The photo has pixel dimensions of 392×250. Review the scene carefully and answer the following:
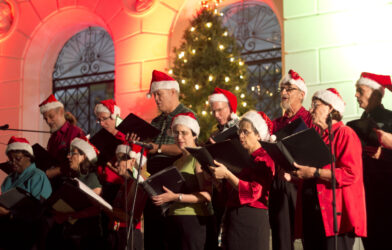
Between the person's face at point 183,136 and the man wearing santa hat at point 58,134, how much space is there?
5.70 feet

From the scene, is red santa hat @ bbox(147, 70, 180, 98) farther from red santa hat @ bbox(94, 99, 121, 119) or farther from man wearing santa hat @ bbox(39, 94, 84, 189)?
man wearing santa hat @ bbox(39, 94, 84, 189)

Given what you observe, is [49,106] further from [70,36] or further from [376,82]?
→ [70,36]

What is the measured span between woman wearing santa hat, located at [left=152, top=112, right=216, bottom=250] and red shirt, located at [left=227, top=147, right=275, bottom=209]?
0.29m

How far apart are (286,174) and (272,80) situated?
13.9 ft

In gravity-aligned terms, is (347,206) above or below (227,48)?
below

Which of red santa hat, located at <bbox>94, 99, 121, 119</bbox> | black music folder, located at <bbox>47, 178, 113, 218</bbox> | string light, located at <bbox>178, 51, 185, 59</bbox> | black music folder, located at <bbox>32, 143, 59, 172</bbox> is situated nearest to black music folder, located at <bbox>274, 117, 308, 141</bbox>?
black music folder, located at <bbox>47, 178, 113, 218</bbox>

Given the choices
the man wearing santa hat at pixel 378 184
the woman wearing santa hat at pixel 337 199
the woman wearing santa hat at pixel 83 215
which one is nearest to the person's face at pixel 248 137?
the woman wearing santa hat at pixel 337 199

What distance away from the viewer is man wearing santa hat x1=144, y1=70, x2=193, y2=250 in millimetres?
3926

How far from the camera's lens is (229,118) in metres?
4.43

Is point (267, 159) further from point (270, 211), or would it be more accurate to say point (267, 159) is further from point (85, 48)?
point (85, 48)

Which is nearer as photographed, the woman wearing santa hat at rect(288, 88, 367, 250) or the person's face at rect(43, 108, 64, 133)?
the woman wearing santa hat at rect(288, 88, 367, 250)

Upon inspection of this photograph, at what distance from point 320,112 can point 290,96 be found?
66cm

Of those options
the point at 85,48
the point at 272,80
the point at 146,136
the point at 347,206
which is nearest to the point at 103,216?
the point at 146,136

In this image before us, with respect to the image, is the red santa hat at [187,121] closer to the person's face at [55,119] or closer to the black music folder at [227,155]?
the black music folder at [227,155]
